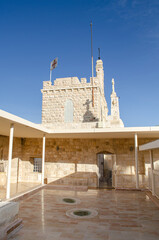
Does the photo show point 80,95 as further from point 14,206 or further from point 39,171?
point 14,206

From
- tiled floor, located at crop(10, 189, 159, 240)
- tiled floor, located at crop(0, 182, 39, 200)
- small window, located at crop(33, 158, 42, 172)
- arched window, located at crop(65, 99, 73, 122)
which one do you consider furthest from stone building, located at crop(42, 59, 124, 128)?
tiled floor, located at crop(10, 189, 159, 240)

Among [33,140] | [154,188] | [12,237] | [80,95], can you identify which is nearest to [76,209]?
[12,237]

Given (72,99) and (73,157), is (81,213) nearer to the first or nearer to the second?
(73,157)

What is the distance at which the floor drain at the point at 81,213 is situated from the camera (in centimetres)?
494

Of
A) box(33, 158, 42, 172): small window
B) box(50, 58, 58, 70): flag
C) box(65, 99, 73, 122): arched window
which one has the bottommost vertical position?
box(33, 158, 42, 172): small window

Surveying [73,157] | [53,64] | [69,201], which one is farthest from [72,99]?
[69,201]

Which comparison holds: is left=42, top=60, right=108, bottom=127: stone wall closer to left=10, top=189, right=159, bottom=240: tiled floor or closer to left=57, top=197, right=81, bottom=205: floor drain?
left=57, top=197, right=81, bottom=205: floor drain

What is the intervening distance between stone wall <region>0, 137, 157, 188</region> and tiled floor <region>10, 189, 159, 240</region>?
13.1 feet

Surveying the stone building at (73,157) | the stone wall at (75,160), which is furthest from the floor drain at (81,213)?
the stone wall at (75,160)

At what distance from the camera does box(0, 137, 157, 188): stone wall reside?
1062 cm

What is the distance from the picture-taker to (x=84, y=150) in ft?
37.0

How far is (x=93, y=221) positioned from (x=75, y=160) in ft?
22.2

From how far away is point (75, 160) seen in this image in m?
11.3

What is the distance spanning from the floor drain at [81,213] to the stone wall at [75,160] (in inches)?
205
